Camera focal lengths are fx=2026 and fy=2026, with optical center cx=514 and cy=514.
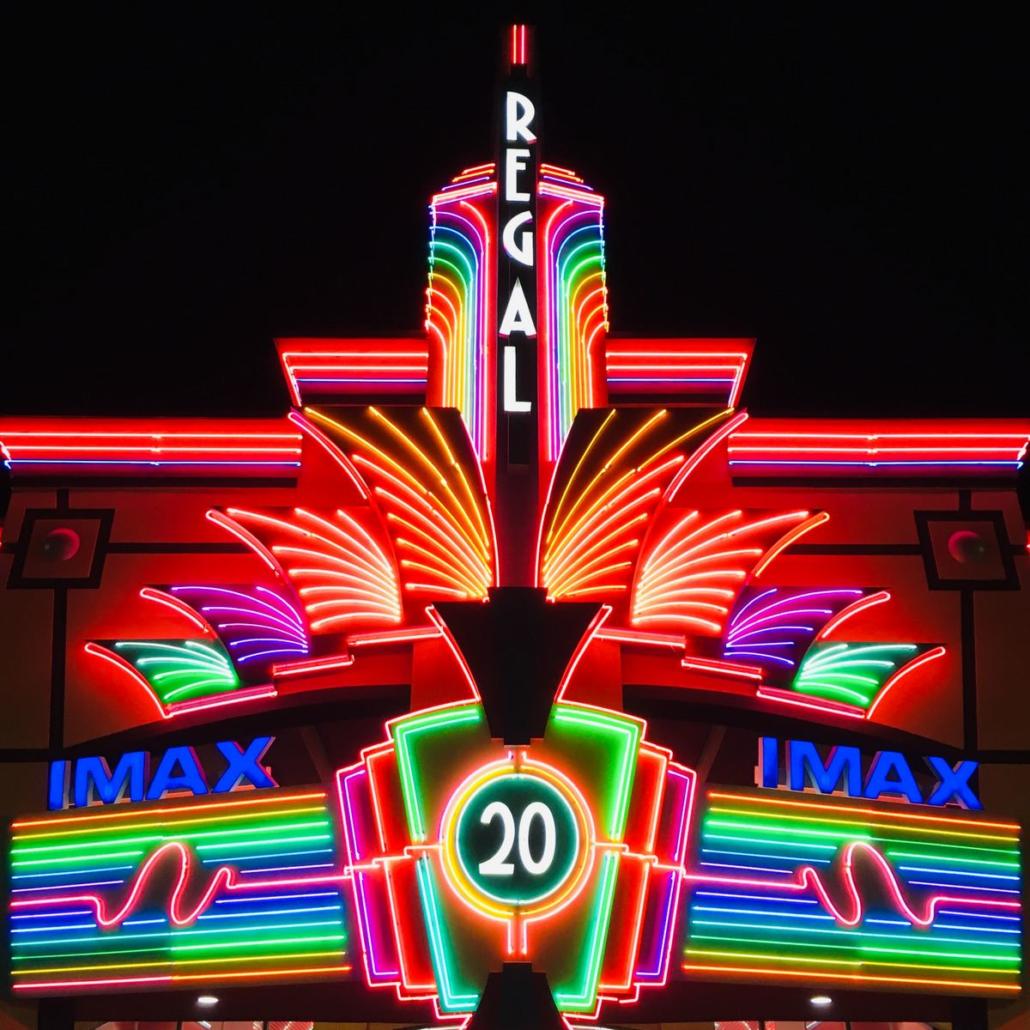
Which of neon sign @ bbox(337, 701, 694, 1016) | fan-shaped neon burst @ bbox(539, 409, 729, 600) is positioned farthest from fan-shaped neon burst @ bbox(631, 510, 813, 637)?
neon sign @ bbox(337, 701, 694, 1016)

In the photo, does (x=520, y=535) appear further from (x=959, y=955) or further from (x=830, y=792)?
(x=959, y=955)

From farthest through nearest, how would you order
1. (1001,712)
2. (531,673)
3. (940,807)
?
(1001,712) < (940,807) < (531,673)

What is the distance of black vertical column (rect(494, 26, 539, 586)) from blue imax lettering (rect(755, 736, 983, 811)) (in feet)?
8.46

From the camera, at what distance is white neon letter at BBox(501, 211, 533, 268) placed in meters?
15.3

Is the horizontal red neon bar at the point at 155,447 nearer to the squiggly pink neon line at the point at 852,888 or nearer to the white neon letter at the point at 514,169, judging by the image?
the white neon letter at the point at 514,169

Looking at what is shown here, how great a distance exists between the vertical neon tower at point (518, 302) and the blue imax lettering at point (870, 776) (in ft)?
9.17

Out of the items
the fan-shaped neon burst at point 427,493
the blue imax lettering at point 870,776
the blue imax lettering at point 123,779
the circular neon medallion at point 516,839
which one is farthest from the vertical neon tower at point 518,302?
the blue imax lettering at point 123,779

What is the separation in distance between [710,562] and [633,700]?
119 cm

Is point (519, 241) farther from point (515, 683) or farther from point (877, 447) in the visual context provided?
point (515, 683)

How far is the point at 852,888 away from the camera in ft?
44.9

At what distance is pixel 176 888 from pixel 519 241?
542 cm

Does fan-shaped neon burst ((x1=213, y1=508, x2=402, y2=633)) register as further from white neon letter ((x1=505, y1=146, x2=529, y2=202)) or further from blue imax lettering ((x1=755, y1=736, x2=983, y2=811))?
blue imax lettering ((x1=755, y1=736, x2=983, y2=811))

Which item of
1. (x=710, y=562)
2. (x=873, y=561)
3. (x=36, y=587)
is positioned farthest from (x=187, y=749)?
(x=873, y=561)

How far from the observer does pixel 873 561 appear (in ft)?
51.9
